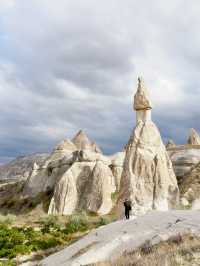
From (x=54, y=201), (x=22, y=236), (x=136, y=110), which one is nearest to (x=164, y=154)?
(x=136, y=110)

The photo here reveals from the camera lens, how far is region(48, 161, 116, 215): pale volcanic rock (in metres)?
41.2

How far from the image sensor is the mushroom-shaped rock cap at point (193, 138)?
61.2 m

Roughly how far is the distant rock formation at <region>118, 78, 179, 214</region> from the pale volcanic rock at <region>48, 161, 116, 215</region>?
7.40 m

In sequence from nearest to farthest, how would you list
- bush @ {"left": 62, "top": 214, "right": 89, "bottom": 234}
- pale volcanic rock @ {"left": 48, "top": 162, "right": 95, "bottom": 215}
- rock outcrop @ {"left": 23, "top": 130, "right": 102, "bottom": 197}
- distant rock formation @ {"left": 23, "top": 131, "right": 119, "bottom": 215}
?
bush @ {"left": 62, "top": 214, "right": 89, "bottom": 234}
distant rock formation @ {"left": 23, "top": 131, "right": 119, "bottom": 215}
pale volcanic rock @ {"left": 48, "top": 162, "right": 95, "bottom": 215}
rock outcrop @ {"left": 23, "top": 130, "right": 102, "bottom": 197}

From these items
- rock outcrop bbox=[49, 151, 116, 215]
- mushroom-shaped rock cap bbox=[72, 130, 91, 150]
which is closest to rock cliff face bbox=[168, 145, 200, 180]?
rock outcrop bbox=[49, 151, 116, 215]

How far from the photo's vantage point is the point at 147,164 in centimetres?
3394

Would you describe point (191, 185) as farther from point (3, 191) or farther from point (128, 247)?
point (128, 247)

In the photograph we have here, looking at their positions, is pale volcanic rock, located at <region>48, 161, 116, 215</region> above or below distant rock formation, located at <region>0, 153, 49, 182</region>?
below

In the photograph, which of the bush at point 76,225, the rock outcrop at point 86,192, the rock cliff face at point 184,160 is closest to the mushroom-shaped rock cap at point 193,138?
the rock cliff face at point 184,160

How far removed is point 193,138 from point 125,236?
4773 cm

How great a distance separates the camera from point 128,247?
14.1 m

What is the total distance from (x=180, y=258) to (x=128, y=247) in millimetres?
4058

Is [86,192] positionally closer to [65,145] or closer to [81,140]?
[65,145]

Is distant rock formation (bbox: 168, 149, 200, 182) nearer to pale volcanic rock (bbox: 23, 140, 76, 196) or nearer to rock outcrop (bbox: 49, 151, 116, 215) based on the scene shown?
rock outcrop (bbox: 49, 151, 116, 215)
